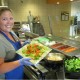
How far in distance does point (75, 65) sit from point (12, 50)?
2.17 ft

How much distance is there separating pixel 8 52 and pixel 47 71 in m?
0.44

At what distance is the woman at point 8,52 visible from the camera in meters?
1.43

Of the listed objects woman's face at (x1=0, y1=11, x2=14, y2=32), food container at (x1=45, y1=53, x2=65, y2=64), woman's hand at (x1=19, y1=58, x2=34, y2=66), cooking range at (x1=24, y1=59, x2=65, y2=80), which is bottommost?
cooking range at (x1=24, y1=59, x2=65, y2=80)

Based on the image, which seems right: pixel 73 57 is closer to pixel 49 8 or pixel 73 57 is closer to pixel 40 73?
pixel 40 73

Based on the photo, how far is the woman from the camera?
1.43m

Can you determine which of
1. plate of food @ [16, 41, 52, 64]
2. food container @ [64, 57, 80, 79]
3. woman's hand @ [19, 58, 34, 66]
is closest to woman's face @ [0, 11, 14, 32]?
plate of food @ [16, 41, 52, 64]

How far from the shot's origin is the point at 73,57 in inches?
67.7

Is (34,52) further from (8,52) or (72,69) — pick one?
(72,69)

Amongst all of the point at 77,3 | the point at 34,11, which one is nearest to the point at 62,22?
the point at 77,3

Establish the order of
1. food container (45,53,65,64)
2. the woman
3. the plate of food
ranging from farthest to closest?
food container (45,53,65,64) → the plate of food → the woman

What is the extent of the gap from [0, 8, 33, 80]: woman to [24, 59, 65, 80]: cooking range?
18cm

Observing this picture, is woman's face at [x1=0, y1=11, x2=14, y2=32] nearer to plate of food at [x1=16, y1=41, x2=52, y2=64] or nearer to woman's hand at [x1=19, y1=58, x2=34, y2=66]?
plate of food at [x1=16, y1=41, x2=52, y2=64]

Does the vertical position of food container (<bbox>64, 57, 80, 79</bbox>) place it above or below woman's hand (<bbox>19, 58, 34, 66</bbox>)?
below

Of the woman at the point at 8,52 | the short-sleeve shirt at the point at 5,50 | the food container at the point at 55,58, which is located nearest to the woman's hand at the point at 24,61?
the woman at the point at 8,52
